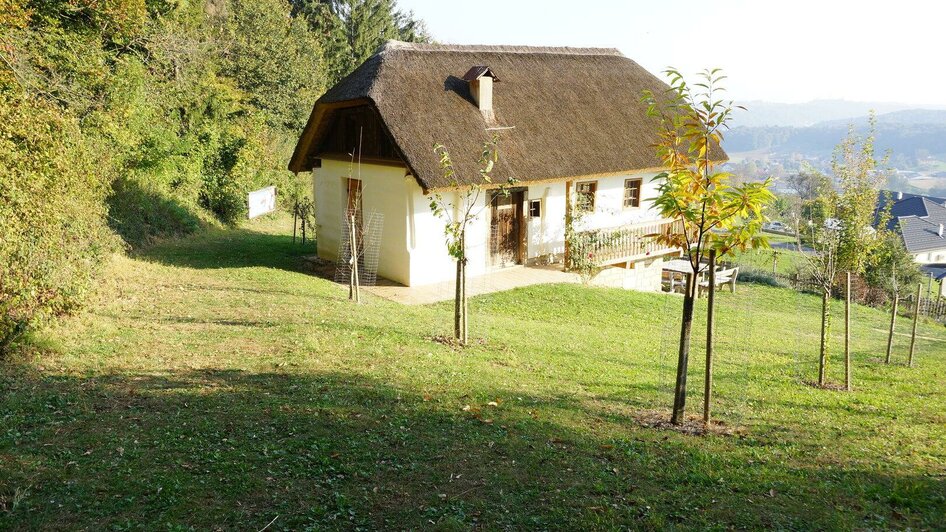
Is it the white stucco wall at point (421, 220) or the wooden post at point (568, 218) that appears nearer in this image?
the white stucco wall at point (421, 220)

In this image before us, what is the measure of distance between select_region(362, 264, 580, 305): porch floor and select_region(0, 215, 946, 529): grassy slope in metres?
2.34

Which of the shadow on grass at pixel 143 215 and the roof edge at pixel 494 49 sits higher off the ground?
the roof edge at pixel 494 49

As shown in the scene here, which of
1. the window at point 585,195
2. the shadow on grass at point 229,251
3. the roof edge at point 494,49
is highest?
the roof edge at point 494,49

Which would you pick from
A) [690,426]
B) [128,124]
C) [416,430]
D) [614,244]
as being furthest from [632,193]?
[416,430]

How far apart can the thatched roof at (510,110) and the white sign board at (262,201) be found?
6.65 m

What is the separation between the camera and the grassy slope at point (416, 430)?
4.98 m

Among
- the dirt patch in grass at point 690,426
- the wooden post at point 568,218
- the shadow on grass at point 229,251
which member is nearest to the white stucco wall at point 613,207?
the wooden post at point 568,218

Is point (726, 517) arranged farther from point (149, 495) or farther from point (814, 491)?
point (149, 495)

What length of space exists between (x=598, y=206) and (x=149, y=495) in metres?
15.7

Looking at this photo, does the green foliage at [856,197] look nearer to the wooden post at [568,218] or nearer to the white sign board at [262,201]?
the wooden post at [568,218]

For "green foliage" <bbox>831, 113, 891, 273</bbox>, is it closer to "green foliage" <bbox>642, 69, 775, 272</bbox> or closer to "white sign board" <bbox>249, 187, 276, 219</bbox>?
"green foliage" <bbox>642, 69, 775, 272</bbox>

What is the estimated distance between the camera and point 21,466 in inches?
207

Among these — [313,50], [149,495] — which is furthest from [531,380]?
[313,50]

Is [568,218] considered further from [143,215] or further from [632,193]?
[143,215]
